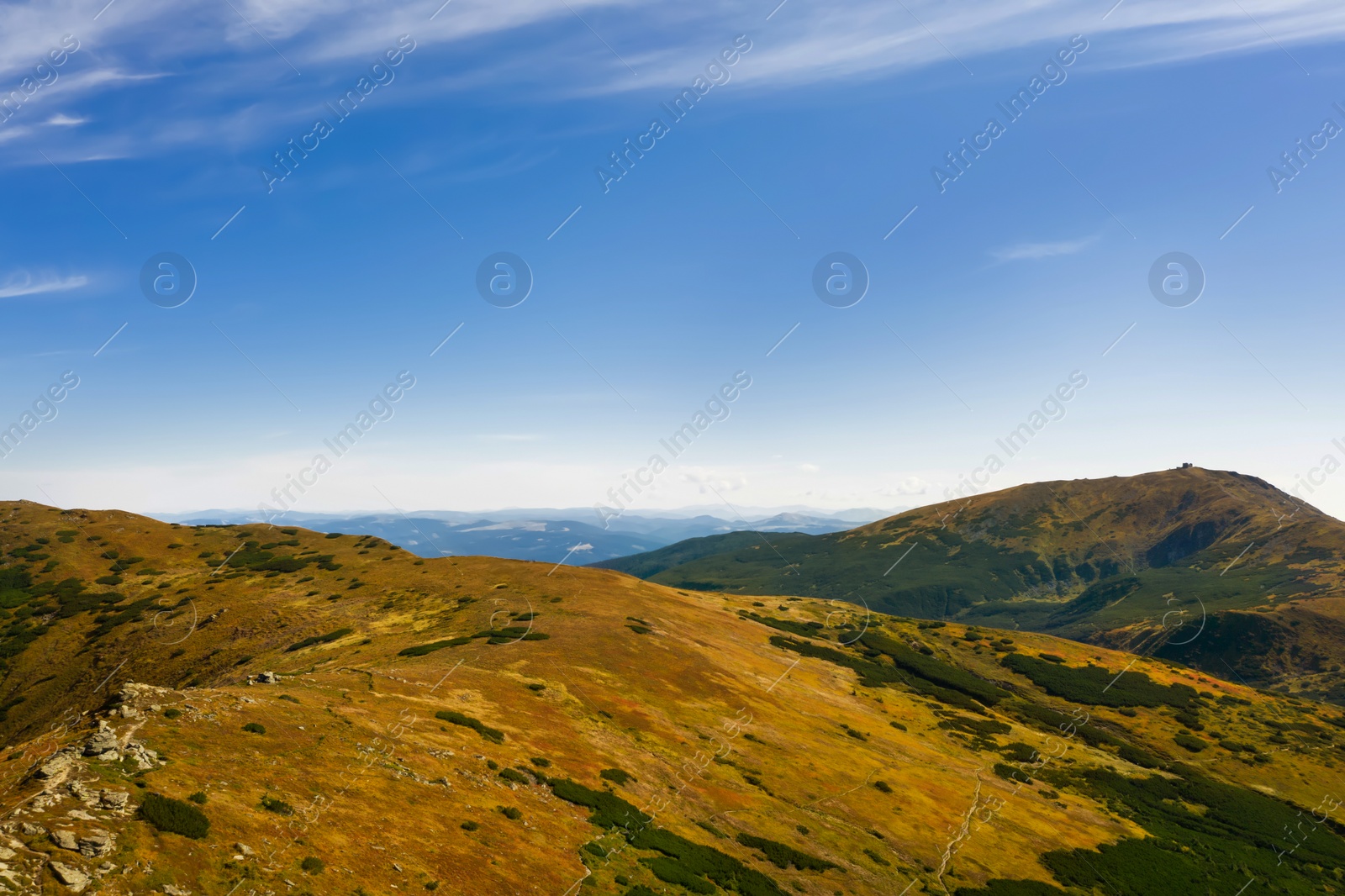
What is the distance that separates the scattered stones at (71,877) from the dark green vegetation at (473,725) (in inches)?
994

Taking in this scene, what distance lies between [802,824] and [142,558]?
141 metres

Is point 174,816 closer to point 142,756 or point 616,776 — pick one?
point 142,756

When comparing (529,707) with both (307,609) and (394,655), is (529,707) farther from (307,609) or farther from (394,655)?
(307,609)

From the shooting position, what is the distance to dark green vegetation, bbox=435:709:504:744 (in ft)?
141

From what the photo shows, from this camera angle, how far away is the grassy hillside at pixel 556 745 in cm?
2570

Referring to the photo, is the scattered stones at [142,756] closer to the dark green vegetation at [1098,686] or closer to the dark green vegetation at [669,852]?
the dark green vegetation at [669,852]

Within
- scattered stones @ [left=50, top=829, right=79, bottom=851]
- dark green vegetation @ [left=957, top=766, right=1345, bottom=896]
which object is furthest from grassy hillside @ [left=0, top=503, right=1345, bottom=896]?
dark green vegetation @ [left=957, top=766, right=1345, bottom=896]

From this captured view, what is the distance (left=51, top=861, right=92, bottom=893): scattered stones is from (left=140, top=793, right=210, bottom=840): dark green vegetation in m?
3.55

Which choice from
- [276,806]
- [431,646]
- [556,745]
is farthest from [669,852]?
[431,646]

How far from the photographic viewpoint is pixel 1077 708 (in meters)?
123

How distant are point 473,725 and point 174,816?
22467 mm

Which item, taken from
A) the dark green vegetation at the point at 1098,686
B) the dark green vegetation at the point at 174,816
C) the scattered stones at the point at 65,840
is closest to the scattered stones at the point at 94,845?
the scattered stones at the point at 65,840

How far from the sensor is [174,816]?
22844mm

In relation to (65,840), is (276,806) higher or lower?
lower
